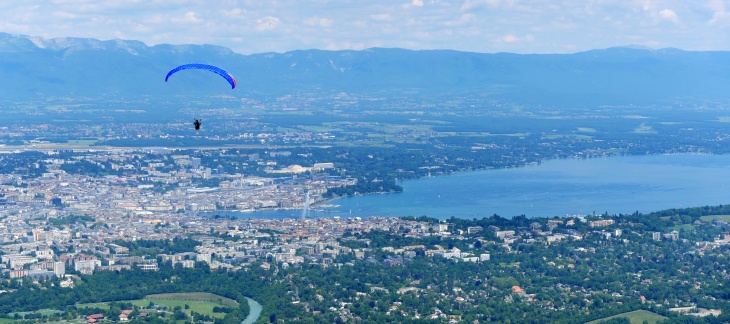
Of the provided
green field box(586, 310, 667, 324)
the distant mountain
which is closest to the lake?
green field box(586, 310, 667, 324)

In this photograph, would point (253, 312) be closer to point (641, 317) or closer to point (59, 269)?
point (59, 269)

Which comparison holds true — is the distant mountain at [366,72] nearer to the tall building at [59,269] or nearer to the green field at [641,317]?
the tall building at [59,269]

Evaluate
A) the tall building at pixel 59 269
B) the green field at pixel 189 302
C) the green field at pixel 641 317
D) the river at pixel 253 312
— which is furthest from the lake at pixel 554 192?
the green field at pixel 641 317

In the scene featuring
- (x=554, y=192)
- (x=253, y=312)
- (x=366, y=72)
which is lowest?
(x=253, y=312)

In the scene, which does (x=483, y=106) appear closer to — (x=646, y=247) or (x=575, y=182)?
(x=575, y=182)

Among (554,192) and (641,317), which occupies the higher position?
(554,192)

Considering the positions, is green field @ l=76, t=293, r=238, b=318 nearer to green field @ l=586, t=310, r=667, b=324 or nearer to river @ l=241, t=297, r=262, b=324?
river @ l=241, t=297, r=262, b=324

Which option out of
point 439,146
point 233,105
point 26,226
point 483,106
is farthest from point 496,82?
point 26,226

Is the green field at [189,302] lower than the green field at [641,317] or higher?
lower

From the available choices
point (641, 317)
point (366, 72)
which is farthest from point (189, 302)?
point (366, 72)
